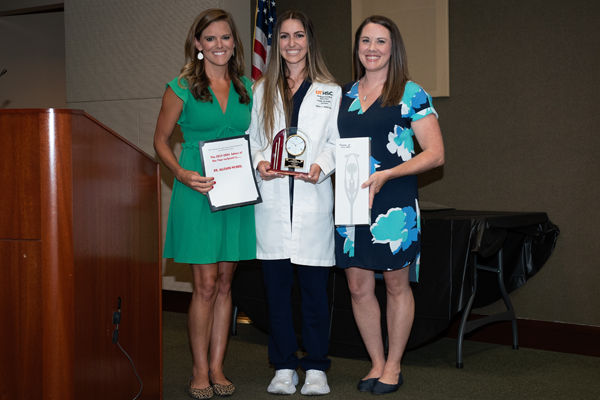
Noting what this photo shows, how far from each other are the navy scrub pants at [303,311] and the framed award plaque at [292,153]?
0.45 meters

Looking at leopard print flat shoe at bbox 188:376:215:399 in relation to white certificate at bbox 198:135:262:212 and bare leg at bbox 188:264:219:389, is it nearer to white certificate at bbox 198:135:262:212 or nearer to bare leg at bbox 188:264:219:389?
bare leg at bbox 188:264:219:389

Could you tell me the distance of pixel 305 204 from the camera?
2.14 meters

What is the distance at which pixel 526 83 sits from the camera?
10.6ft

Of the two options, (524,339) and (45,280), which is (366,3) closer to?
(524,339)

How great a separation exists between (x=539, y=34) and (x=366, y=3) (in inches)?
48.1

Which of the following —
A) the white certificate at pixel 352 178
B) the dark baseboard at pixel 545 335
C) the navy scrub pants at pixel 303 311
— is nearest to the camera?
the white certificate at pixel 352 178

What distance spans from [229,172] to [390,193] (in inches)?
27.1

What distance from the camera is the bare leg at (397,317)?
2285 millimetres

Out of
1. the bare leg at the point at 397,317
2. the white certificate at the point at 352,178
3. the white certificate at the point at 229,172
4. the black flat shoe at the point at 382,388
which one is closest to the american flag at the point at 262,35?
the white certificate at the point at 229,172

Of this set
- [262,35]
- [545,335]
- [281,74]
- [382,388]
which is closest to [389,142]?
[281,74]

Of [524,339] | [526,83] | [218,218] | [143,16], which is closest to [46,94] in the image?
[143,16]

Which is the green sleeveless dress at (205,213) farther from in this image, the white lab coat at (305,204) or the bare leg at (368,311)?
the bare leg at (368,311)

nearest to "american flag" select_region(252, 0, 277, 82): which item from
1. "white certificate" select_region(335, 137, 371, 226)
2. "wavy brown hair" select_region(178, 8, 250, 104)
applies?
"wavy brown hair" select_region(178, 8, 250, 104)

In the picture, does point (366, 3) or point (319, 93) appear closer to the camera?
point (319, 93)
